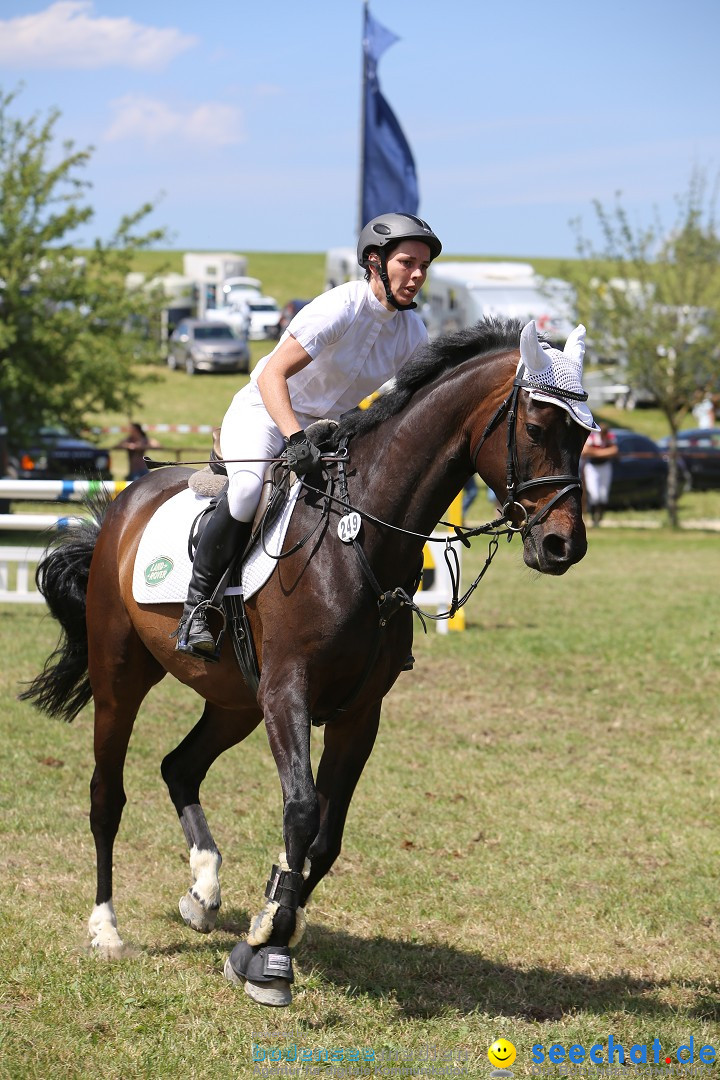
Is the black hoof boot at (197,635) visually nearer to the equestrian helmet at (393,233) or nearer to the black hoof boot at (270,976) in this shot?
the black hoof boot at (270,976)

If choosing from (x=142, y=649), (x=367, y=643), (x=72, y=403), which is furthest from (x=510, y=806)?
(x=72, y=403)

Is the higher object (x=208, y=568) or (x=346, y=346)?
(x=346, y=346)

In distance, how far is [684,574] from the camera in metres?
18.8

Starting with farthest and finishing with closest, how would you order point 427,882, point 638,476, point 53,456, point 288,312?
1. point 288,312
2. point 638,476
3. point 53,456
4. point 427,882

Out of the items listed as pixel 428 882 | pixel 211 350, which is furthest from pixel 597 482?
pixel 211 350

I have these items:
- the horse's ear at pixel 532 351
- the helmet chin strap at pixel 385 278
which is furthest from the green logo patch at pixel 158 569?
the horse's ear at pixel 532 351

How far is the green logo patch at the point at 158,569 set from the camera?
560cm

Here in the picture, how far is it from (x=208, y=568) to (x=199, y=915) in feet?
5.04

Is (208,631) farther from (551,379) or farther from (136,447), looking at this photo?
(136,447)

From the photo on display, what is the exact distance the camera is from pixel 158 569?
5.64m

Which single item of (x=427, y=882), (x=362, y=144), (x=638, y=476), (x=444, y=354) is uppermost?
(x=362, y=144)

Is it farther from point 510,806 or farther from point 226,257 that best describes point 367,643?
point 226,257

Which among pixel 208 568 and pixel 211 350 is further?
pixel 211 350

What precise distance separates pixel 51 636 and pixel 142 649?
677 cm
